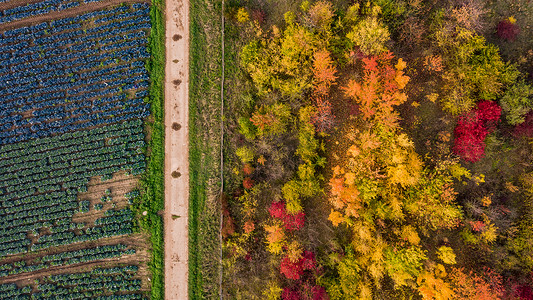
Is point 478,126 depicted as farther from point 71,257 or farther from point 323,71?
point 71,257

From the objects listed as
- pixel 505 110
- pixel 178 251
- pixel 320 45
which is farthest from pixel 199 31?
pixel 505 110

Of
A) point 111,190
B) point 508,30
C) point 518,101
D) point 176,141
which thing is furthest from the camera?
point 176,141

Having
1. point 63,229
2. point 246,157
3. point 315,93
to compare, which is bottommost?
point 63,229

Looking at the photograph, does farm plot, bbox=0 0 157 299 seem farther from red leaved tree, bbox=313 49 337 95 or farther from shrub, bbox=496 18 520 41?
shrub, bbox=496 18 520 41

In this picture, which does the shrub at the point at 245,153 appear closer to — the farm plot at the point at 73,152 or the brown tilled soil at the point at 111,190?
the farm plot at the point at 73,152

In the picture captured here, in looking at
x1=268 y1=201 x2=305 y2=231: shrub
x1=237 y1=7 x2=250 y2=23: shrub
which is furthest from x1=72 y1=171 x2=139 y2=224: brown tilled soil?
x1=237 y1=7 x2=250 y2=23: shrub

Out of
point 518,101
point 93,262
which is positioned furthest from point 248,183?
point 518,101

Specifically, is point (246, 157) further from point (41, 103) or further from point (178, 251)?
point (41, 103)
